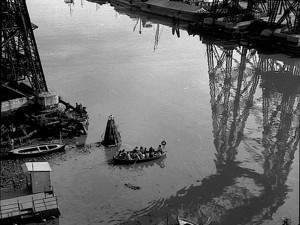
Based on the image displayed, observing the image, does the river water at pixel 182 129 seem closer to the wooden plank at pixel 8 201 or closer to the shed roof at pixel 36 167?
the shed roof at pixel 36 167

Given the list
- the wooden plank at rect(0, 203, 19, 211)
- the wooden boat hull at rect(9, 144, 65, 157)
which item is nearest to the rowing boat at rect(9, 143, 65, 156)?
the wooden boat hull at rect(9, 144, 65, 157)

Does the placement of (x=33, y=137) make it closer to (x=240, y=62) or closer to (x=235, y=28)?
(x=240, y=62)

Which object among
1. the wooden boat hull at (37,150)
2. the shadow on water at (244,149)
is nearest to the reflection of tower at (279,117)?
the shadow on water at (244,149)

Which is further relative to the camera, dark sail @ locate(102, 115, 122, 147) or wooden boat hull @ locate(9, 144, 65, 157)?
dark sail @ locate(102, 115, 122, 147)

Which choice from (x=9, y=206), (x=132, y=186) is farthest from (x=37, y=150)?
(x=9, y=206)

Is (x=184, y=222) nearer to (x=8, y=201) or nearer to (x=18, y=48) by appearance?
(x=8, y=201)

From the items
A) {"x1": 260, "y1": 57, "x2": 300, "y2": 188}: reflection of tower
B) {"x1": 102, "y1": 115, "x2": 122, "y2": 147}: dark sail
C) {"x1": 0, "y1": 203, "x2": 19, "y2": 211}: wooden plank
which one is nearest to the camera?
{"x1": 0, "y1": 203, "x2": 19, "y2": 211}: wooden plank

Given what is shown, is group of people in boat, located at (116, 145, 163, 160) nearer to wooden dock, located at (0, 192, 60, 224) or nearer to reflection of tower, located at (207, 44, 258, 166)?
reflection of tower, located at (207, 44, 258, 166)
